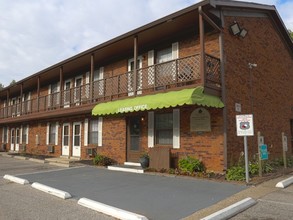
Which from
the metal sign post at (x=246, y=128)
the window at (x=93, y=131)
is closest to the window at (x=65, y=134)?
the window at (x=93, y=131)

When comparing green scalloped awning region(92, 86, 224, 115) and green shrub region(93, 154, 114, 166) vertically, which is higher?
green scalloped awning region(92, 86, 224, 115)

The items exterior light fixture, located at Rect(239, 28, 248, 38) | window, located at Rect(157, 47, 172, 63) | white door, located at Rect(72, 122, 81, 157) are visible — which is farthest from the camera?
white door, located at Rect(72, 122, 81, 157)

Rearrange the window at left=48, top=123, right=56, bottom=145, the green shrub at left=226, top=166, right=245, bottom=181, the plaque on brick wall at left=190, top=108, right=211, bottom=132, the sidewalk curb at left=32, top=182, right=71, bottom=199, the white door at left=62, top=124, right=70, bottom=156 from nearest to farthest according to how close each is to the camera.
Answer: the sidewalk curb at left=32, top=182, right=71, bottom=199, the green shrub at left=226, top=166, right=245, bottom=181, the plaque on brick wall at left=190, top=108, right=211, bottom=132, the white door at left=62, top=124, right=70, bottom=156, the window at left=48, top=123, right=56, bottom=145

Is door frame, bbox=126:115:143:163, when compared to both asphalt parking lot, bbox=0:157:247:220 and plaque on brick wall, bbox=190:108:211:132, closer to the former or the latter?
asphalt parking lot, bbox=0:157:247:220

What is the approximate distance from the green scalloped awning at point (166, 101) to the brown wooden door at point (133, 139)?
178cm

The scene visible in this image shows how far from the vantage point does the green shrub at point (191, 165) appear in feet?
33.7

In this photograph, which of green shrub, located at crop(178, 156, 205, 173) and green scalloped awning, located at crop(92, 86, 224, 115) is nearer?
green scalloped awning, located at crop(92, 86, 224, 115)

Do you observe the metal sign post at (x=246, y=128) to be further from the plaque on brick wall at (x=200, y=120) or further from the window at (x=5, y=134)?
the window at (x=5, y=134)

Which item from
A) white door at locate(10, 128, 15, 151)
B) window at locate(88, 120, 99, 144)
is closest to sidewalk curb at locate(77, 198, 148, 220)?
window at locate(88, 120, 99, 144)

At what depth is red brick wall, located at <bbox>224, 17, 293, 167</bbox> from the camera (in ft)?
36.3

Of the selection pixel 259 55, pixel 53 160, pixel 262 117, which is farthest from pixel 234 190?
pixel 53 160

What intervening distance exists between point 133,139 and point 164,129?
6.69 feet

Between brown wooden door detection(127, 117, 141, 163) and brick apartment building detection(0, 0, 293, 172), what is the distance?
47mm

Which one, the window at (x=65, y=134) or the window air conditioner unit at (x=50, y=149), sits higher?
the window at (x=65, y=134)
